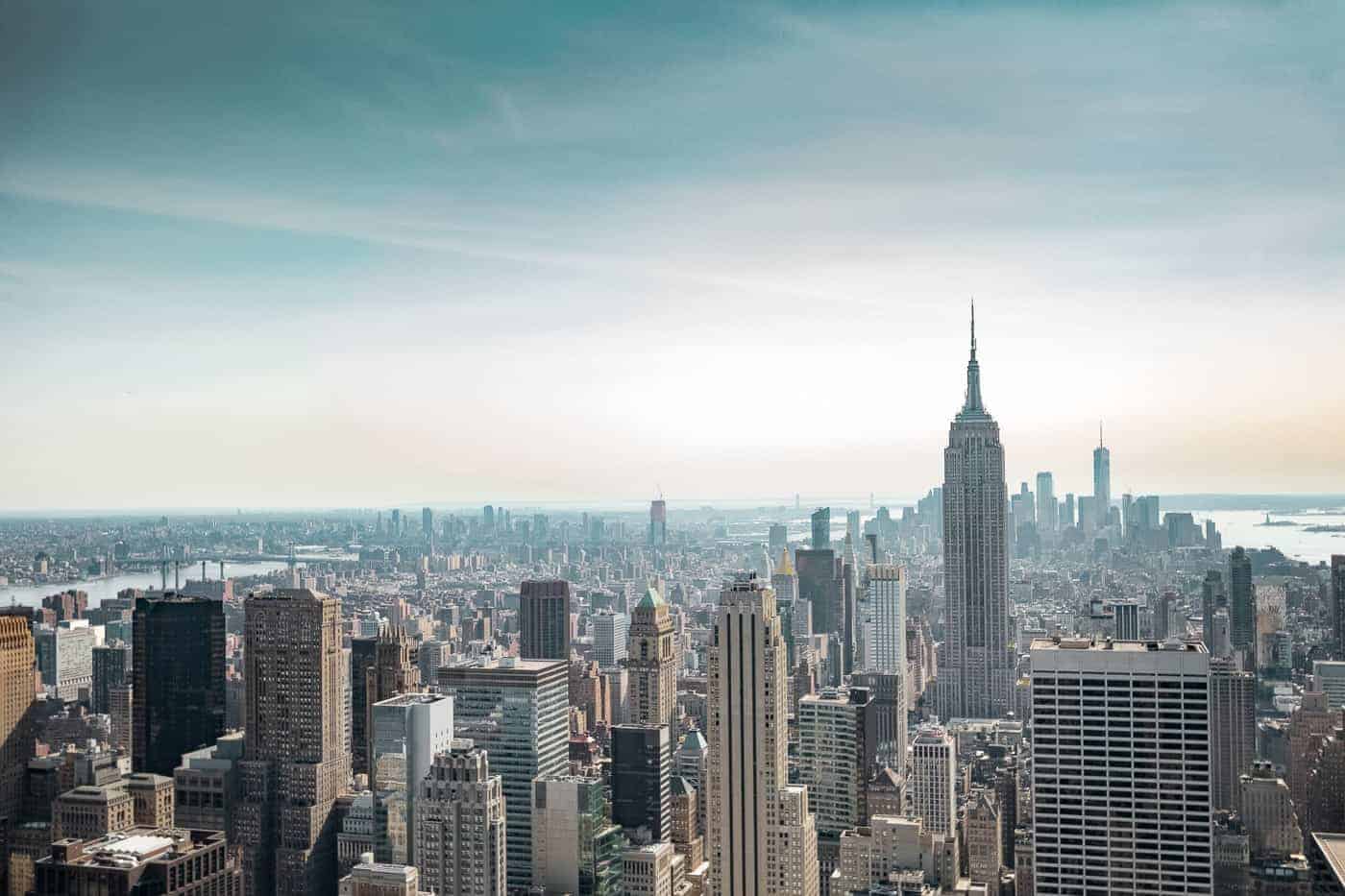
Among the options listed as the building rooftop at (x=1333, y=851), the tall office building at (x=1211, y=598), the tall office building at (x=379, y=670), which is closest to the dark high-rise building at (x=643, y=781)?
the tall office building at (x=379, y=670)

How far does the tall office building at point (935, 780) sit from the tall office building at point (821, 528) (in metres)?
2.01

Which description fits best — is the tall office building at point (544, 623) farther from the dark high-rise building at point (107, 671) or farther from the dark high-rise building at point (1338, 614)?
the dark high-rise building at point (1338, 614)

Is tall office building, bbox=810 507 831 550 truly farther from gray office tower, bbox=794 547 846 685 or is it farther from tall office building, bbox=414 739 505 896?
tall office building, bbox=414 739 505 896

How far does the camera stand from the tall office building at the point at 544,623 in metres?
11.5

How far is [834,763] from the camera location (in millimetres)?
9570

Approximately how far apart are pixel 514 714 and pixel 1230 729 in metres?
5.31

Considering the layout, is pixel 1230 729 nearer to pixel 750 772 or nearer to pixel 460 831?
pixel 750 772

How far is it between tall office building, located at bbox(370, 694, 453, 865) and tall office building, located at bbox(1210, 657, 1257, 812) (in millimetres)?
4711

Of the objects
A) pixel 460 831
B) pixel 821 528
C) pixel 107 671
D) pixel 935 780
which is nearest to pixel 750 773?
pixel 460 831

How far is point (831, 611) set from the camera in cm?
1343

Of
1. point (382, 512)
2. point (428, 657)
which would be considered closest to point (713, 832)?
point (382, 512)

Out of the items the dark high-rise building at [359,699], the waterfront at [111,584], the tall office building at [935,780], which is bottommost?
the tall office building at [935,780]

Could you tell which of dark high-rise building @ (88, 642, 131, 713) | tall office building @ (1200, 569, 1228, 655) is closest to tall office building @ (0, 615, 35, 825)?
dark high-rise building @ (88, 642, 131, 713)

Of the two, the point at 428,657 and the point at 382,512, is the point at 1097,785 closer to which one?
the point at 382,512
